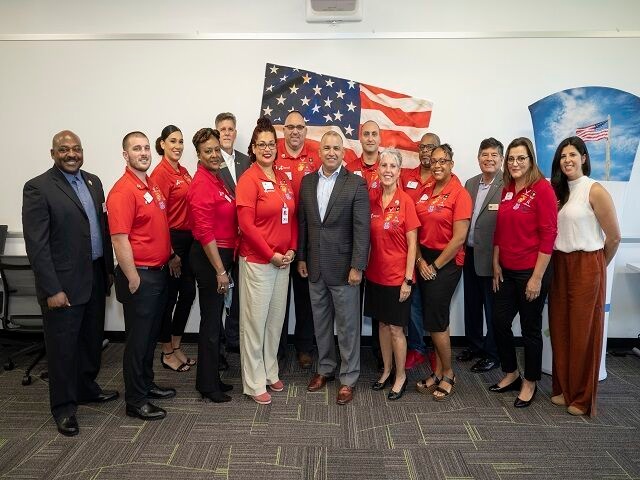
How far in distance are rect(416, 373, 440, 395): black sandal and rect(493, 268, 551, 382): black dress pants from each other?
1.68ft

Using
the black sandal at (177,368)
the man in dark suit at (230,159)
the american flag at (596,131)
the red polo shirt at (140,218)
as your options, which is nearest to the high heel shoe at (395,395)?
the man in dark suit at (230,159)

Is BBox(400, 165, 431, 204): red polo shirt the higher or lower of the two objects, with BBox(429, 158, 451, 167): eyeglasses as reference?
lower

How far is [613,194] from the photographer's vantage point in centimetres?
340

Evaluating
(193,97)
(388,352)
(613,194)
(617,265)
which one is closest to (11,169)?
(193,97)

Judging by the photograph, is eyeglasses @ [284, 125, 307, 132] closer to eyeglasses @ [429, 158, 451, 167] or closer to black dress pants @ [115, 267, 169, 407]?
eyeglasses @ [429, 158, 451, 167]

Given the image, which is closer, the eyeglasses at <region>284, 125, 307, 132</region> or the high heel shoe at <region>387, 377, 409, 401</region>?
the high heel shoe at <region>387, 377, 409, 401</region>

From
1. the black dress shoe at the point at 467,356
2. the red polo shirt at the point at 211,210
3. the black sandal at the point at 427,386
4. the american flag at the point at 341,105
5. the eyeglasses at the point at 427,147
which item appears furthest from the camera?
the american flag at the point at 341,105

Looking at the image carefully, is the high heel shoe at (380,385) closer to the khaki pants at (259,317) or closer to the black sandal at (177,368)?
the khaki pants at (259,317)

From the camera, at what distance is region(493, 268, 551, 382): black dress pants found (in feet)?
9.37

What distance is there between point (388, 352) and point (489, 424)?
760mm

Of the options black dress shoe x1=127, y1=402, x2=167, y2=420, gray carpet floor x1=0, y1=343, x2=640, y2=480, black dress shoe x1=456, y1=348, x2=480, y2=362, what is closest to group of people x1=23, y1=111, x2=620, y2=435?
black dress shoe x1=127, y1=402, x2=167, y2=420

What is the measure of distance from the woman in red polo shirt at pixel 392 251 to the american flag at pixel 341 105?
118 cm

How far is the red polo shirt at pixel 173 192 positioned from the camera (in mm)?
3180

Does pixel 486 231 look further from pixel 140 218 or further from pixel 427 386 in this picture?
pixel 140 218
